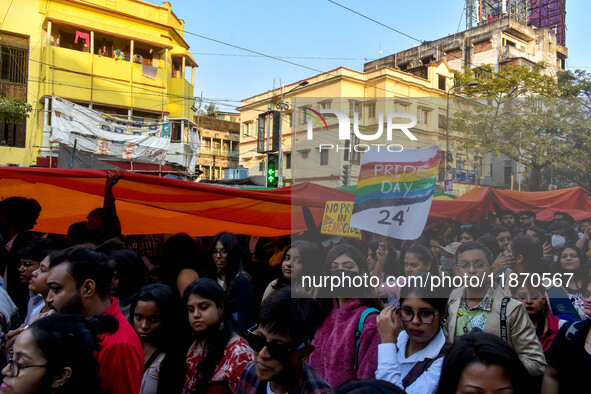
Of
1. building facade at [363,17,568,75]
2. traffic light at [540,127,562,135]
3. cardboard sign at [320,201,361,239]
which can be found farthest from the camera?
building facade at [363,17,568,75]

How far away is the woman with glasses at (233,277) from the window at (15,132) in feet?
50.2

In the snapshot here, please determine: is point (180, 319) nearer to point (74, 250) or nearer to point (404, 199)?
point (74, 250)

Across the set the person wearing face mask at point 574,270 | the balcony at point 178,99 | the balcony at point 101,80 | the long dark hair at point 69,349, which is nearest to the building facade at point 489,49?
the balcony at point 178,99

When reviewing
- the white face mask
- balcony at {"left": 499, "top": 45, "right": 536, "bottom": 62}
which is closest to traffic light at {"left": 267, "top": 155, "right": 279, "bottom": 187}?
the white face mask

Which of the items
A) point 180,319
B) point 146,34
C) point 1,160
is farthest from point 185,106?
point 180,319

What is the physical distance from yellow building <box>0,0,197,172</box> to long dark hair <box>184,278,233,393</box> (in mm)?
15259

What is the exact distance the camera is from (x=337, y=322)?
277 centimetres

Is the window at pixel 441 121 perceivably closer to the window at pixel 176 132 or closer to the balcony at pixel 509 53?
the window at pixel 176 132

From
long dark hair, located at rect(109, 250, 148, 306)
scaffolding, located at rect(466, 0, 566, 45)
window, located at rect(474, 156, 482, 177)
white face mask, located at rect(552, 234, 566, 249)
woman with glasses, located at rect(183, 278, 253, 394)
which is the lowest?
woman with glasses, located at rect(183, 278, 253, 394)

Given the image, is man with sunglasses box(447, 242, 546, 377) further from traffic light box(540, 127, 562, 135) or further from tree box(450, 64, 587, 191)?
traffic light box(540, 127, 562, 135)

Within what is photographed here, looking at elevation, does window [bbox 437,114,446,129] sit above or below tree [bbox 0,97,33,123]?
below

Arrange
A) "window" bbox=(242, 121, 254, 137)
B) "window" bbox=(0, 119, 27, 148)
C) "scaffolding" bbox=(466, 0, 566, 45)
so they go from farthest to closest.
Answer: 1. "scaffolding" bbox=(466, 0, 566, 45)
2. "window" bbox=(242, 121, 254, 137)
3. "window" bbox=(0, 119, 27, 148)

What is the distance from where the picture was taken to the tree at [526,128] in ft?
8.68

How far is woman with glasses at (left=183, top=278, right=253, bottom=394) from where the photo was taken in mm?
2404
